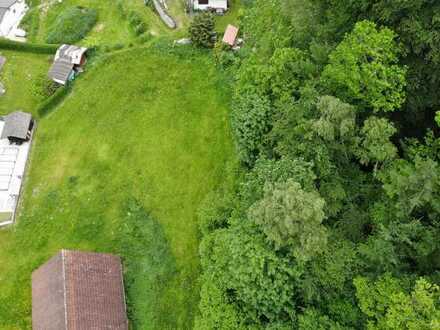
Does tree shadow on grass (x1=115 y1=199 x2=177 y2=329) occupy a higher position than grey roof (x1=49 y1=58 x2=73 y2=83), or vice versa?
grey roof (x1=49 y1=58 x2=73 y2=83)

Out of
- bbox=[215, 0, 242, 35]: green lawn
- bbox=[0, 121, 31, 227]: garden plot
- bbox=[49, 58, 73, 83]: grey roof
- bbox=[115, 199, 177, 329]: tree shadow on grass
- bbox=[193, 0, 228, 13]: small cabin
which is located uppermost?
bbox=[193, 0, 228, 13]: small cabin

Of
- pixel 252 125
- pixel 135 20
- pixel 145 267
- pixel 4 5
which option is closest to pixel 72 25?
pixel 135 20

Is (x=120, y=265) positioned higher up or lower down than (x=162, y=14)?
lower down

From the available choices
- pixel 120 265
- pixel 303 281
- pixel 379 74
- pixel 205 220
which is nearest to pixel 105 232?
pixel 120 265

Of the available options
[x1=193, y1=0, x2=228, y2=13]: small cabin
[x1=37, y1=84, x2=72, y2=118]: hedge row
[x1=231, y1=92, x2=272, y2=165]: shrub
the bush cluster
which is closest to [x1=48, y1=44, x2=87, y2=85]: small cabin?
[x1=37, y1=84, x2=72, y2=118]: hedge row

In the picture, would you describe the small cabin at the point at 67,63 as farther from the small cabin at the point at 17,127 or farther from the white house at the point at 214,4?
the white house at the point at 214,4

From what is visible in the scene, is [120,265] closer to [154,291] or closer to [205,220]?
[154,291]

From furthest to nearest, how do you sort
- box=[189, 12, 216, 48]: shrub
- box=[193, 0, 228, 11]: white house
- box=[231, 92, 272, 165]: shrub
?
box=[193, 0, 228, 11]: white house
box=[189, 12, 216, 48]: shrub
box=[231, 92, 272, 165]: shrub

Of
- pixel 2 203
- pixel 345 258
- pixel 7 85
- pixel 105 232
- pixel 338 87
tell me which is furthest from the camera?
pixel 7 85

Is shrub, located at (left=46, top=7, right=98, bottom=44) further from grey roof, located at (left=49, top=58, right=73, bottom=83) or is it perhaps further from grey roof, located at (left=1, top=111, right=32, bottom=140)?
grey roof, located at (left=1, top=111, right=32, bottom=140)
